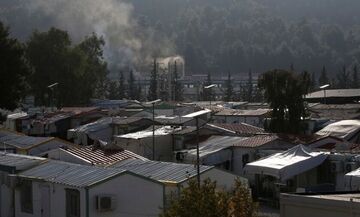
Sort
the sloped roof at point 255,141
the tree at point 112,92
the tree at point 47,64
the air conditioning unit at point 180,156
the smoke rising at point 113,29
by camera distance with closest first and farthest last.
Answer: the sloped roof at point 255,141
the air conditioning unit at point 180,156
the tree at point 47,64
the tree at point 112,92
the smoke rising at point 113,29

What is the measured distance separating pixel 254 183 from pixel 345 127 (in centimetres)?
974

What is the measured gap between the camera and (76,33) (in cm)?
17325

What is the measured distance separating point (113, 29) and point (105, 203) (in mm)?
165502

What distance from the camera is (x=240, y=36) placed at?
176m

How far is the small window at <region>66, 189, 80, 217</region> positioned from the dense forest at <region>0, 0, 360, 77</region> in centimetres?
13046

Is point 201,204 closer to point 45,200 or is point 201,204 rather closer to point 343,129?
point 45,200

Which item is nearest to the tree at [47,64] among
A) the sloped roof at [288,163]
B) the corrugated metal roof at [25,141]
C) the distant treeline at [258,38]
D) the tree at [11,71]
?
the tree at [11,71]

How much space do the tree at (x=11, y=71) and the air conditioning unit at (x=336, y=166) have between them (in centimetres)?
1669

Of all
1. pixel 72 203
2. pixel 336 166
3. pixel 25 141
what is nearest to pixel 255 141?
pixel 336 166

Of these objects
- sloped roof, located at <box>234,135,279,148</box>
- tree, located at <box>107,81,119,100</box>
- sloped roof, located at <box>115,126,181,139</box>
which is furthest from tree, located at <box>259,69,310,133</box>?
tree, located at <box>107,81,119,100</box>

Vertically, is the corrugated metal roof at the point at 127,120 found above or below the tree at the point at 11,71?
below

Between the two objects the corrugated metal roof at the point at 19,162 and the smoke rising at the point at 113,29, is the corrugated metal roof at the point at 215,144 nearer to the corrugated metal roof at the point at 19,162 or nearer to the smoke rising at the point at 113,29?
the corrugated metal roof at the point at 19,162

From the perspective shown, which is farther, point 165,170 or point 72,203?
point 165,170

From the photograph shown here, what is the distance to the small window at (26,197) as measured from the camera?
16.3 meters
